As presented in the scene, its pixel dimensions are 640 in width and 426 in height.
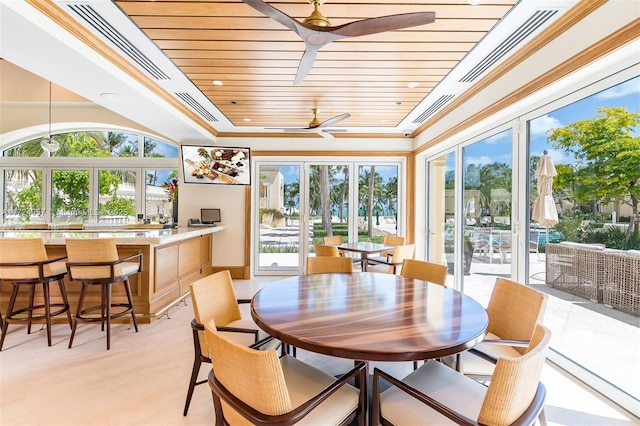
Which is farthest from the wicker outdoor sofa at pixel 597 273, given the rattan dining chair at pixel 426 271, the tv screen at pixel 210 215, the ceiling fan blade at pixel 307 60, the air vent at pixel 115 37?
the tv screen at pixel 210 215

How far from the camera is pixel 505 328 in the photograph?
184cm

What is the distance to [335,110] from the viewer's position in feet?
13.7

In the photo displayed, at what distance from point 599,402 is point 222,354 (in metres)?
2.66

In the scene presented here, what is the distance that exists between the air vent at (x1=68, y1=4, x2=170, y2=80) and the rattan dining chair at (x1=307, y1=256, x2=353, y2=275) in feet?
8.16

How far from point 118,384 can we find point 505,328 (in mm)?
2848

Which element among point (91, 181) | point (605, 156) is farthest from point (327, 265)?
point (91, 181)

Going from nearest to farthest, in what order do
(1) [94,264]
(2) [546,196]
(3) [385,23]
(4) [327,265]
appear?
(3) [385,23], (2) [546,196], (1) [94,264], (4) [327,265]

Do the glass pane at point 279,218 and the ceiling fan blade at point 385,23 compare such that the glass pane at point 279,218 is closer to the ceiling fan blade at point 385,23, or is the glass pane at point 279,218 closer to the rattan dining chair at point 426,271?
the rattan dining chair at point 426,271

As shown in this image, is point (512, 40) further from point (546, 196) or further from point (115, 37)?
point (115, 37)

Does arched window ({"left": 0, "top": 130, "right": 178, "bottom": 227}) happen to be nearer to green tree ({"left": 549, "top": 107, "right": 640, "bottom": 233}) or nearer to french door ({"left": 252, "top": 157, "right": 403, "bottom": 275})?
french door ({"left": 252, "top": 157, "right": 403, "bottom": 275})

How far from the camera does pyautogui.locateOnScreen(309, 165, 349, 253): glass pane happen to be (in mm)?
5645

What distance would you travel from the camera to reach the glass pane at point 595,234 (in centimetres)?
198

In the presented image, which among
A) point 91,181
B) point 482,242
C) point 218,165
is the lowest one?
point 482,242

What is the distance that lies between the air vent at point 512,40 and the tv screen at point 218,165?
3.66 metres
